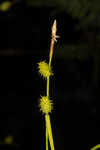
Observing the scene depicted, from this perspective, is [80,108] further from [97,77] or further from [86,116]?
[97,77]

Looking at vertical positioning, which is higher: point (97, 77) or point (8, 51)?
point (8, 51)

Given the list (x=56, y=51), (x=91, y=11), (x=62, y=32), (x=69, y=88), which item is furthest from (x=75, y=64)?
(x=91, y=11)

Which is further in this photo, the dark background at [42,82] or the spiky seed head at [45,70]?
the dark background at [42,82]

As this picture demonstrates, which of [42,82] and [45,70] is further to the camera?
[42,82]

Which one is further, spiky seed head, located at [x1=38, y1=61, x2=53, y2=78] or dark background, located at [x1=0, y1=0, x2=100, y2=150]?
dark background, located at [x1=0, y1=0, x2=100, y2=150]

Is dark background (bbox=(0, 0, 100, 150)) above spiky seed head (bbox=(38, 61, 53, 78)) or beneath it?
above

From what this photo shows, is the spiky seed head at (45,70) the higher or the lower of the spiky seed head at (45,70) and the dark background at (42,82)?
the lower

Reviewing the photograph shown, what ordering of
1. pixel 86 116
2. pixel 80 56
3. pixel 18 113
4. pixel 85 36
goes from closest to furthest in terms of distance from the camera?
pixel 80 56 → pixel 85 36 → pixel 86 116 → pixel 18 113

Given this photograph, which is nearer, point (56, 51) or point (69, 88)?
point (56, 51)
